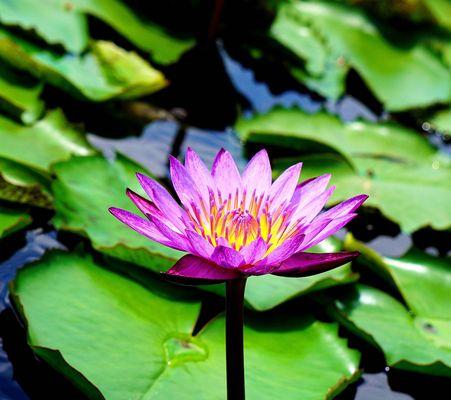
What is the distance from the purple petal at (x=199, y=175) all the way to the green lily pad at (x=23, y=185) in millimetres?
871

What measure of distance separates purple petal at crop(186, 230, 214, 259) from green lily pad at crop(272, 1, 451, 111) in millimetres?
2161

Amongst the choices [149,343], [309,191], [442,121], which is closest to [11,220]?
[149,343]

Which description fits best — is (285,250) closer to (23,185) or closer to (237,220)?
(237,220)

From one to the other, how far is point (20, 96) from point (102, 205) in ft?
2.18

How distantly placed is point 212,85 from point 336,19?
875 mm

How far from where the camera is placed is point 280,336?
1.68 metres

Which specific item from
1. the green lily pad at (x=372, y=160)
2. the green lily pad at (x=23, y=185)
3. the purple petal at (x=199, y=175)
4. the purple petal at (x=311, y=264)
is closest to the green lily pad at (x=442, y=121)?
the green lily pad at (x=372, y=160)

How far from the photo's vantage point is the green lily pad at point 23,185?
1.93m

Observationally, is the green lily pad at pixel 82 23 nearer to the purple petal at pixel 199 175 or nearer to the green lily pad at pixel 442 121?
the green lily pad at pixel 442 121

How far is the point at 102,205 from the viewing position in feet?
6.24

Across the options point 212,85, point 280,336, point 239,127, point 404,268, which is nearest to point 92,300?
point 280,336

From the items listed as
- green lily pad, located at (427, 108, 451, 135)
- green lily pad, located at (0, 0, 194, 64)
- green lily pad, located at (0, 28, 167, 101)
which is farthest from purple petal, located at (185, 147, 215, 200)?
green lily pad, located at (427, 108, 451, 135)

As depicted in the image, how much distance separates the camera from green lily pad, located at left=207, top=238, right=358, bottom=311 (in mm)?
1675

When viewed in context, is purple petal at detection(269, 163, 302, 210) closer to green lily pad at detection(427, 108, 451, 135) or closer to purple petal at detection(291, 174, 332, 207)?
purple petal at detection(291, 174, 332, 207)
